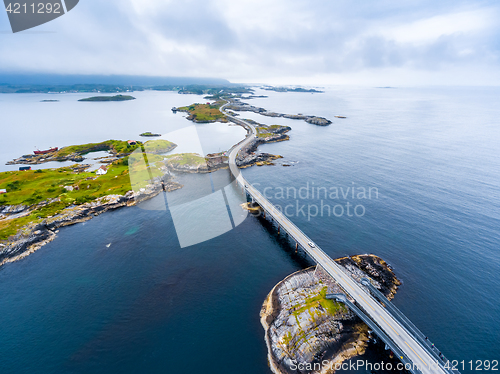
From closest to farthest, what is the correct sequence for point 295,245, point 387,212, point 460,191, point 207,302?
point 207,302
point 295,245
point 387,212
point 460,191

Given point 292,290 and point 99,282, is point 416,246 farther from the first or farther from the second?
point 99,282

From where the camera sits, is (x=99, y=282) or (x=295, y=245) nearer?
(x=99, y=282)

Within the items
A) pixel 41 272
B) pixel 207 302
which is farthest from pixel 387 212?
pixel 41 272

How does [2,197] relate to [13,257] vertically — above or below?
above

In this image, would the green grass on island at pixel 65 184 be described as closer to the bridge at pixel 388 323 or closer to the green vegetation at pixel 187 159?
the green vegetation at pixel 187 159

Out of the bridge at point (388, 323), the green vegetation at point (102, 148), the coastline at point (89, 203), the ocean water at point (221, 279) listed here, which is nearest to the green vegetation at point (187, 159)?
the coastline at point (89, 203)

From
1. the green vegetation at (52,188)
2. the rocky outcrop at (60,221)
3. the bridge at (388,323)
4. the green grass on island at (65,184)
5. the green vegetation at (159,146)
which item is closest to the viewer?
the bridge at (388,323)

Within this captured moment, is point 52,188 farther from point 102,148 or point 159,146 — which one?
point 102,148

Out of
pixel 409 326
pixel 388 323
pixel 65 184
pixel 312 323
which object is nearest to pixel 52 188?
pixel 65 184

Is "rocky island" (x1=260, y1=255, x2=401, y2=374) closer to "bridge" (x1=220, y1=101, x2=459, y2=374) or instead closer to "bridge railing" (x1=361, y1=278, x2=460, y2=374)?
"bridge" (x1=220, y1=101, x2=459, y2=374)
